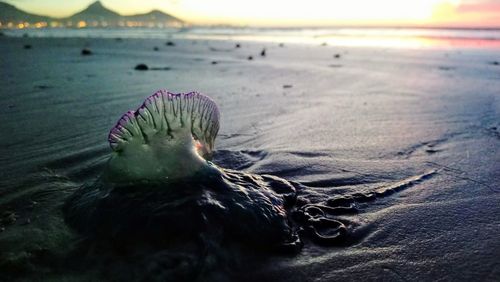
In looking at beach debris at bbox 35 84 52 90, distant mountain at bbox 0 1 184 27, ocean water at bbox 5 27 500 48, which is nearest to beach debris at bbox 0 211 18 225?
beach debris at bbox 35 84 52 90

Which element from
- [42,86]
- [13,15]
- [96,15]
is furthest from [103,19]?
[42,86]

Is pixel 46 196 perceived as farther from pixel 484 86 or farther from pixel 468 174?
pixel 484 86

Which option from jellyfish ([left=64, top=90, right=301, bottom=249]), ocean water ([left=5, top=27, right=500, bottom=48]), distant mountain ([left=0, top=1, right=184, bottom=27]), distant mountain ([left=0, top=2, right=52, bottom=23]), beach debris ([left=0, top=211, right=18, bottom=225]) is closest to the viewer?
jellyfish ([left=64, top=90, right=301, bottom=249])

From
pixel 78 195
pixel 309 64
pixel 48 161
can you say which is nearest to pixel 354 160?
pixel 78 195

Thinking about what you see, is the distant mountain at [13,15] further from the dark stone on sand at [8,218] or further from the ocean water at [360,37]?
the dark stone on sand at [8,218]

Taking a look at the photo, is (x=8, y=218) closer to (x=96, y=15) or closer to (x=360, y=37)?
(x=360, y=37)

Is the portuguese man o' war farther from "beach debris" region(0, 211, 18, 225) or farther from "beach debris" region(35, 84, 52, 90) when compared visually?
"beach debris" region(35, 84, 52, 90)
